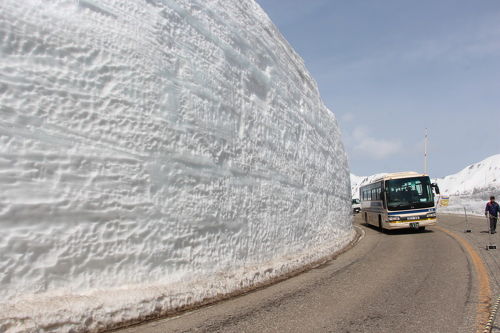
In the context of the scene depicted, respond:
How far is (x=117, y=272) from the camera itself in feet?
15.3

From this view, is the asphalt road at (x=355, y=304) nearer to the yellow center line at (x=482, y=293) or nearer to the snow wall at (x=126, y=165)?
the yellow center line at (x=482, y=293)

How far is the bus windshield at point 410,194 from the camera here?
16.9 m

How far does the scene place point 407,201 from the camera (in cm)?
1694

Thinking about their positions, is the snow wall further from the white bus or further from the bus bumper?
the white bus

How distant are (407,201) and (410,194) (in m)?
0.33

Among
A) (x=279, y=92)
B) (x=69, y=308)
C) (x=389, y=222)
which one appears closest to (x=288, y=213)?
(x=279, y=92)

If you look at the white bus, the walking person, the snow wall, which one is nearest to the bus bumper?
the white bus

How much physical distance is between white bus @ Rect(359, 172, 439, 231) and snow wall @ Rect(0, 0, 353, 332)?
9.86 meters

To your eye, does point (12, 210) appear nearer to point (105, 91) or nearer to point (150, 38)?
point (105, 91)

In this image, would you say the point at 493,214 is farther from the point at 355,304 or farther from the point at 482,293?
the point at 355,304

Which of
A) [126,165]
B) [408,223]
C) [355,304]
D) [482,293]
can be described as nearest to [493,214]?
[408,223]

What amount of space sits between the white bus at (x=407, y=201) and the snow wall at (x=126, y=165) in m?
9.86

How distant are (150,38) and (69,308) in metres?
3.66

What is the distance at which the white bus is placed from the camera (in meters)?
16.7
